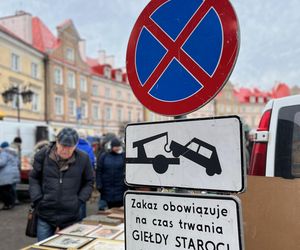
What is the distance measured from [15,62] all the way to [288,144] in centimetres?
3044

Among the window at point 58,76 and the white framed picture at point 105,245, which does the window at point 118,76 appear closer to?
the window at point 58,76

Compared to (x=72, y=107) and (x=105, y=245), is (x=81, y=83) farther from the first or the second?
(x=105, y=245)

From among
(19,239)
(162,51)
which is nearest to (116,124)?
(19,239)

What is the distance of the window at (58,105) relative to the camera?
117 feet

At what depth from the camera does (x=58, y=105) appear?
3625cm

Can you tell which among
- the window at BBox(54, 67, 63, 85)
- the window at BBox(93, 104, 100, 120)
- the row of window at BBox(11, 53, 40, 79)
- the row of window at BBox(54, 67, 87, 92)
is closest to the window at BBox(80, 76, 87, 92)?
the row of window at BBox(54, 67, 87, 92)

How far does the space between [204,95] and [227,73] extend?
0.16 metres

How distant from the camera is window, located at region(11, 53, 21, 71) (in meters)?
29.5

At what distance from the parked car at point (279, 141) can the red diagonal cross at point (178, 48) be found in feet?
3.53

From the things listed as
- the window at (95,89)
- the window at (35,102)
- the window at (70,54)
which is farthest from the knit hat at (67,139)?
the window at (95,89)

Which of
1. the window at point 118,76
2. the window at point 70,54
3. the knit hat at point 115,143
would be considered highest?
the window at point 70,54

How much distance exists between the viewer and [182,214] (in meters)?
1.78

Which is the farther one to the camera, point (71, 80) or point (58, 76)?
point (71, 80)

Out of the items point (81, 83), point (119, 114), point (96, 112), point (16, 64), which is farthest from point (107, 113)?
point (16, 64)
